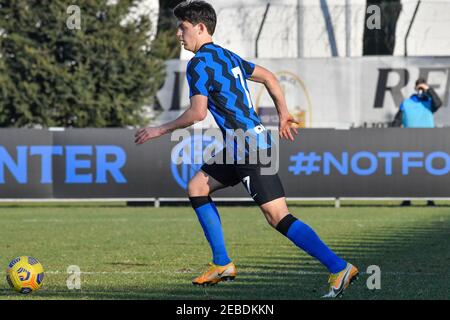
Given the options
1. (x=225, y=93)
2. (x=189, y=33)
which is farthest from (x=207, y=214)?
(x=189, y=33)

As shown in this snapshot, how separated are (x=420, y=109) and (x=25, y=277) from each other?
14.9 meters

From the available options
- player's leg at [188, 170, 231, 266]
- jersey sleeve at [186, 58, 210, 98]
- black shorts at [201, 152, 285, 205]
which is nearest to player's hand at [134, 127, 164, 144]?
jersey sleeve at [186, 58, 210, 98]

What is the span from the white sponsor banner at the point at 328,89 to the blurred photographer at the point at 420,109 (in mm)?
5335

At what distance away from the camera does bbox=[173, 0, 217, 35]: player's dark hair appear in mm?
9711

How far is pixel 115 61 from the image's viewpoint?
27297 millimetres

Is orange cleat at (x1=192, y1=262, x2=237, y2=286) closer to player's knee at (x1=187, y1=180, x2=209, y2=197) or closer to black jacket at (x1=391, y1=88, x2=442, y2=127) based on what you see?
player's knee at (x1=187, y1=180, x2=209, y2=197)

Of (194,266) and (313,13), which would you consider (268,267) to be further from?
(313,13)

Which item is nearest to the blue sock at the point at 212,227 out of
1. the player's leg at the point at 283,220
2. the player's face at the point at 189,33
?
the player's leg at the point at 283,220

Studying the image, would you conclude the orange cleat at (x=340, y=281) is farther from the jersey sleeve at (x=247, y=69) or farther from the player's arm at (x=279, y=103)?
the jersey sleeve at (x=247, y=69)

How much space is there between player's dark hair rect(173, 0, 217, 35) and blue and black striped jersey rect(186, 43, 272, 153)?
0.86 feet

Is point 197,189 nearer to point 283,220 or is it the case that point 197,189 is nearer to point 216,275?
point 216,275

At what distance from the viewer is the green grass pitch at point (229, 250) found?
9.49m

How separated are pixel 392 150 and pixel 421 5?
24.6 ft

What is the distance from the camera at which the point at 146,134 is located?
923cm
